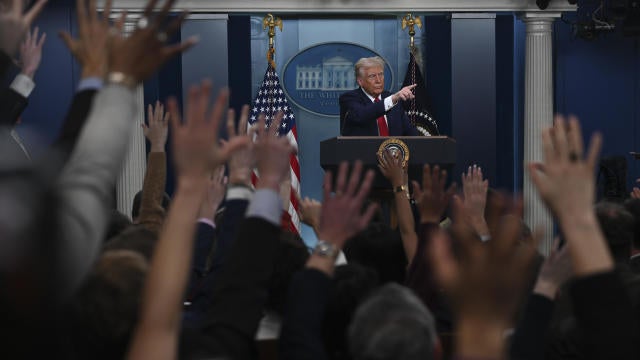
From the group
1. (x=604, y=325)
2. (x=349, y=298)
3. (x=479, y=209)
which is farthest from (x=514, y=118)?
(x=604, y=325)

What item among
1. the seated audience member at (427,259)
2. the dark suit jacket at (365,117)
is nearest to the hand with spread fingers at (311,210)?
the seated audience member at (427,259)

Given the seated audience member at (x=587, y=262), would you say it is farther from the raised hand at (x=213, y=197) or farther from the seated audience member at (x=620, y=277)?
the raised hand at (x=213, y=197)

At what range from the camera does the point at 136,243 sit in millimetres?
1800

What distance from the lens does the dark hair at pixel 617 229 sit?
2584mm

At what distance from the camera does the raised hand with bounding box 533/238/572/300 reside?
1522 millimetres

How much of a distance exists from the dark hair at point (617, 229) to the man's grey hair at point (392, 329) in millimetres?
1332

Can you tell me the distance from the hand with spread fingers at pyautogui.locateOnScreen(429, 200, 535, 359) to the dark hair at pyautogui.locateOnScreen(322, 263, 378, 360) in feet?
2.42

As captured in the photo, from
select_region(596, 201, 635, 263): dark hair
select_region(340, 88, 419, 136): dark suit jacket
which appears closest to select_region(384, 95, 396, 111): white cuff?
select_region(340, 88, 419, 136): dark suit jacket

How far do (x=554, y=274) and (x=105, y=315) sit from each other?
0.79 m

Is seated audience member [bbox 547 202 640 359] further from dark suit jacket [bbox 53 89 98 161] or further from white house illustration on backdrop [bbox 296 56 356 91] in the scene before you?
white house illustration on backdrop [bbox 296 56 356 91]

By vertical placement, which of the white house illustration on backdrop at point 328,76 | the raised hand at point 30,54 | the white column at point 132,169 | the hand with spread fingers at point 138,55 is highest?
the white house illustration on backdrop at point 328,76

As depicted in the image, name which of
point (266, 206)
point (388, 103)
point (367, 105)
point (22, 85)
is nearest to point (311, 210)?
point (22, 85)

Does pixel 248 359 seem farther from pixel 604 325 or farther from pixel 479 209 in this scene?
pixel 479 209

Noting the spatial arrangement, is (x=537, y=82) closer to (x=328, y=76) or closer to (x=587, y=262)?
(x=328, y=76)
